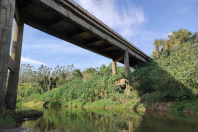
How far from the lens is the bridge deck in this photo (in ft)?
28.8

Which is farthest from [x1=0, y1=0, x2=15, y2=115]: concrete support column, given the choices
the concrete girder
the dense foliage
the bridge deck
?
the dense foliage

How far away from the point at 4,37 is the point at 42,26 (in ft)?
18.0

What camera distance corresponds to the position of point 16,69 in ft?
27.6

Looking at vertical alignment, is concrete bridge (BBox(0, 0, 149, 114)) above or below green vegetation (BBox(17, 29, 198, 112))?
above

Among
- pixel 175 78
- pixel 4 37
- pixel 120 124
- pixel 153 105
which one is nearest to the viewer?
pixel 120 124

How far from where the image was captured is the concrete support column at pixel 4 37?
215 inches

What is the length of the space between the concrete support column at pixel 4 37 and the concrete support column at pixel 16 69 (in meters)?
2.77

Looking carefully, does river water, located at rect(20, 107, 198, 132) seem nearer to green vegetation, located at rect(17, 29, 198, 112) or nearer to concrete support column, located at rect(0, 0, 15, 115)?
concrete support column, located at rect(0, 0, 15, 115)

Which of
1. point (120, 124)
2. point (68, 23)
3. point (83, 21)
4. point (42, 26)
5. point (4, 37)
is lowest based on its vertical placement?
Answer: point (120, 124)

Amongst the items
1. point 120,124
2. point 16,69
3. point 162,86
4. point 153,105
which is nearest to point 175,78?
point 162,86

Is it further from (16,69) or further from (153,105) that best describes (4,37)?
(153,105)

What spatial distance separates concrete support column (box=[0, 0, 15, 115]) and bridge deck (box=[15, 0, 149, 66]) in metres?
2.09

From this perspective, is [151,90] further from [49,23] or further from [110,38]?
[49,23]

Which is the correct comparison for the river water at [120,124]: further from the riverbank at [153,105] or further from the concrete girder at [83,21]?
the concrete girder at [83,21]
